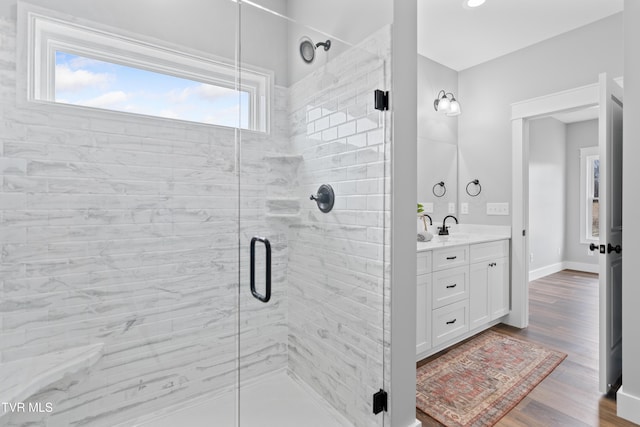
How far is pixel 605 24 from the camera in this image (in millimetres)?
2830

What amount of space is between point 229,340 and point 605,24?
3967mm

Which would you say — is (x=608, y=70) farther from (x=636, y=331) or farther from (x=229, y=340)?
(x=229, y=340)

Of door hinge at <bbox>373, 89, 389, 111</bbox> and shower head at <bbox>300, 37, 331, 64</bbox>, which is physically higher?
shower head at <bbox>300, 37, 331, 64</bbox>

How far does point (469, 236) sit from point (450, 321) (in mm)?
992

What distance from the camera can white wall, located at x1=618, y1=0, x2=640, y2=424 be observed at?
1693 mm

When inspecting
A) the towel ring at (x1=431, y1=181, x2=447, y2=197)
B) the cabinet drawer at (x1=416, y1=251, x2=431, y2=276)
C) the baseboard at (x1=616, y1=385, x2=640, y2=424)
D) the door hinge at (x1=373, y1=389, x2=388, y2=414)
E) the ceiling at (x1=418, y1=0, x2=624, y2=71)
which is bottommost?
the baseboard at (x1=616, y1=385, x2=640, y2=424)

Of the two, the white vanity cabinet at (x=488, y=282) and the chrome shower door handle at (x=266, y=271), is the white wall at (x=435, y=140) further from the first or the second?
the chrome shower door handle at (x=266, y=271)

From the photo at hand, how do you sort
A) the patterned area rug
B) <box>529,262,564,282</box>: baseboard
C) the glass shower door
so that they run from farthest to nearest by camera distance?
<box>529,262,564,282</box>: baseboard < the patterned area rug < the glass shower door

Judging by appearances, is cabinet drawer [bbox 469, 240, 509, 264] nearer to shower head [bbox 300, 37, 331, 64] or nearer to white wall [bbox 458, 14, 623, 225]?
white wall [bbox 458, 14, 623, 225]

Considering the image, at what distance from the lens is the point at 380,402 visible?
1532mm

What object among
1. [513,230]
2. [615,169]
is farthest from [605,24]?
[513,230]

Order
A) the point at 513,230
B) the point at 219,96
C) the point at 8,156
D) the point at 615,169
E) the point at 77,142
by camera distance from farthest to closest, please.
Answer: the point at 513,230, the point at 615,169, the point at 219,96, the point at 77,142, the point at 8,156

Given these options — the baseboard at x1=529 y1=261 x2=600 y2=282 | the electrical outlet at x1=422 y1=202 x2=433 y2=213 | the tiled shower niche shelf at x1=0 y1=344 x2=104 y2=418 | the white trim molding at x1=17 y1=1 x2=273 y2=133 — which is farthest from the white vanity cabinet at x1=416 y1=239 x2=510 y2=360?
the baseboard at x1=529 y1=261 x2=600 y2=282

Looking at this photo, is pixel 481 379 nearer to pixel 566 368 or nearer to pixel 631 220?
pixel 566 368
